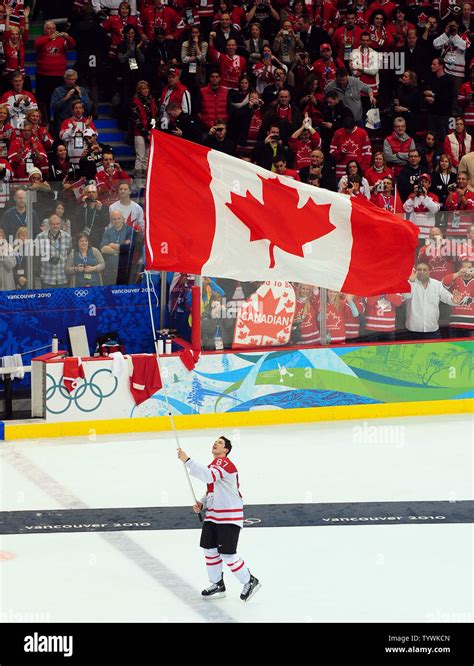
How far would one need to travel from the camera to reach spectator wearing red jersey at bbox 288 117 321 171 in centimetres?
2227

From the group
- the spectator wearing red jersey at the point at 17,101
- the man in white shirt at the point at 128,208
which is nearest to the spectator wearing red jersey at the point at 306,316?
the man in white shirt at the point at 128,208

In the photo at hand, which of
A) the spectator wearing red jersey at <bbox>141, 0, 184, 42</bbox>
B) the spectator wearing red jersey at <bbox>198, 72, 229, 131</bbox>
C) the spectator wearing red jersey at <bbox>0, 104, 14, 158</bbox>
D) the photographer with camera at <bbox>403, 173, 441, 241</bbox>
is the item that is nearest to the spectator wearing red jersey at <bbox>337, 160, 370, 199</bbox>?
the photographer with camera at <bbox>403, 173, 441, 241</bbox>

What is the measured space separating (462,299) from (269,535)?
691cm

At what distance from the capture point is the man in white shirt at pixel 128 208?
60.6 feet

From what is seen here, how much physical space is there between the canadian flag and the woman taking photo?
433 centimetres

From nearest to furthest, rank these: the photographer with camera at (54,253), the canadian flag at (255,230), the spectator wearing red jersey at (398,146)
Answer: the canadian flag at (255,230) → the photographer with camera at (54,253) → the spectator wearing red jersey at (398,146)

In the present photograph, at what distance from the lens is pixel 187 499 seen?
15188 mm

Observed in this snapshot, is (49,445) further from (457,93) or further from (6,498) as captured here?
(457,93)

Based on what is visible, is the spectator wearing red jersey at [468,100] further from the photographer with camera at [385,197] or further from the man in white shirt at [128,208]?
the man in white shirt at [128,208]

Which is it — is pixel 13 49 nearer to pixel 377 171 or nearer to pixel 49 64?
pixel 49 64

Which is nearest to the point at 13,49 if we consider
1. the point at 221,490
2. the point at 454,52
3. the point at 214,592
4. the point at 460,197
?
the point at 460,197

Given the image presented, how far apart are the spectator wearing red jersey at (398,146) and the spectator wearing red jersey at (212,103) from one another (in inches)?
112

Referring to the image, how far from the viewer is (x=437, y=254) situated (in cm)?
1922

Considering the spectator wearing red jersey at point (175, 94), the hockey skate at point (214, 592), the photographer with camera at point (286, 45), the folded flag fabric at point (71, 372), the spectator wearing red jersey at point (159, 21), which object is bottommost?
the hockey skate at point (214, 592)
